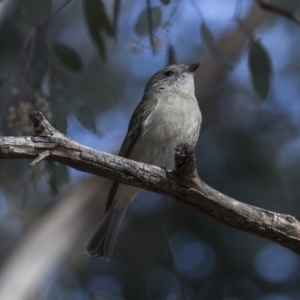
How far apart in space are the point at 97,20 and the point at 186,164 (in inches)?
60.5

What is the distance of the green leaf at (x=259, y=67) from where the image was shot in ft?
13.3

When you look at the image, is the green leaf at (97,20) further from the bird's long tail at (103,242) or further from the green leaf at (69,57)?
the bird's long tail at (103,242)

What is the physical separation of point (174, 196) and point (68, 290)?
143 inches

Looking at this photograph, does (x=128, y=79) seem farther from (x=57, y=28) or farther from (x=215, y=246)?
(x=215, y=246)

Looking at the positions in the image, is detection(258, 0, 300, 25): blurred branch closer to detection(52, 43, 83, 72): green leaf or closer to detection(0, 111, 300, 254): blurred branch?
detection(52, 43, 83, 72): green leaf

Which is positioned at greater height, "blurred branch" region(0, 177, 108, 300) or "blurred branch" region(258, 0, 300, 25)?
"blurred branch" region(258, 0, 300, 25)

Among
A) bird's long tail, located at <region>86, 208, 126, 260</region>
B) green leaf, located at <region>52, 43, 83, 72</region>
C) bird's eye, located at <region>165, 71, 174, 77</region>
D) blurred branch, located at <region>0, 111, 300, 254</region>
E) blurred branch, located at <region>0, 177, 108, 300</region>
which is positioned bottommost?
blurred branch, located at <region>0, 111, 300, 254</region>

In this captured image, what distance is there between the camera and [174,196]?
115 inches

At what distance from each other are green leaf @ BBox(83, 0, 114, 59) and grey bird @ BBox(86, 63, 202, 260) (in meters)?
0.45

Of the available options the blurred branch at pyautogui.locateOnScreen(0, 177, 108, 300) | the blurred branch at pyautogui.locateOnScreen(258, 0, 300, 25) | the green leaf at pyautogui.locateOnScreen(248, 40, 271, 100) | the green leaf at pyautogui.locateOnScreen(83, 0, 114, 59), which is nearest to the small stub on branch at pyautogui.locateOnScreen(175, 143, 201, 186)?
the green leaf at pyautogui.locateOnScreen(248, 40, 271, 100)

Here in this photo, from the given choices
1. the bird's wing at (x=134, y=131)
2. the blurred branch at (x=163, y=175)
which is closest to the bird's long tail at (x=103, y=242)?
the bird's wing at (x=134, y=131)

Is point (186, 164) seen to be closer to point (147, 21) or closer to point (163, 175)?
point (163, 175)

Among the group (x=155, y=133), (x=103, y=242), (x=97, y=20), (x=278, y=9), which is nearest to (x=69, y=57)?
(x=97, y=20)

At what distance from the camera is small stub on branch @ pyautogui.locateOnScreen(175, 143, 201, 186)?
2726 mm
